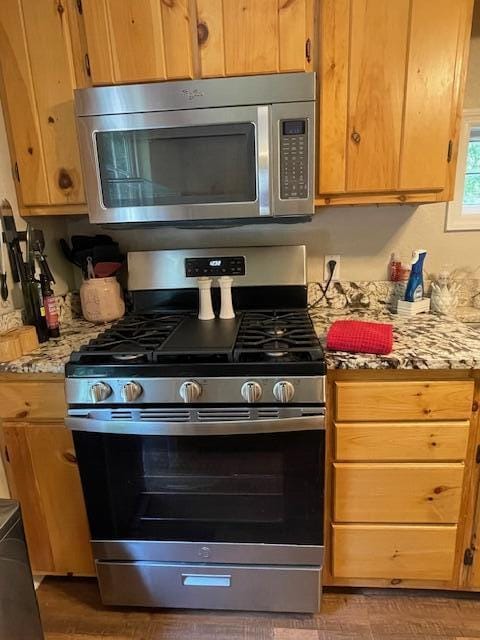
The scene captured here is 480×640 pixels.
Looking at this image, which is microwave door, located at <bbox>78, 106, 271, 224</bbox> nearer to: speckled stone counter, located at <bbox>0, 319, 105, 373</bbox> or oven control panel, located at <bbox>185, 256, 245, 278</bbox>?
oven control panel, located at <bbox>185, 256, 245, 278</bbox>

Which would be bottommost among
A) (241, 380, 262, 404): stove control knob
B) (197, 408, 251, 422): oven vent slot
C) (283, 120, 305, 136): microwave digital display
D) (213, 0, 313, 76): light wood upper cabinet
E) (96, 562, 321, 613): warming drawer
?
(96, 562, 321, 613): warming drawer

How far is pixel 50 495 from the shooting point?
146 cm

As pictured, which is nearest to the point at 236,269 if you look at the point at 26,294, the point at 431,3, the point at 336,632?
the point at 26,294

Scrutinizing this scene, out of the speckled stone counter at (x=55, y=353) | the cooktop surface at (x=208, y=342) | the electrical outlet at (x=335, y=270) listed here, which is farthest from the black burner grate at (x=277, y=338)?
the speckled stone counter at (x=55, y=353)

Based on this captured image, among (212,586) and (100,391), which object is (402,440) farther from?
(100,391)

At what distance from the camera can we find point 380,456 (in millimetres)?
1327

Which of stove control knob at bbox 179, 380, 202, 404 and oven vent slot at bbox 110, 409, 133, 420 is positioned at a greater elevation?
stove control knob at bbox 179, 380, 202, 404

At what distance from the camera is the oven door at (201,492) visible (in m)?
1.27

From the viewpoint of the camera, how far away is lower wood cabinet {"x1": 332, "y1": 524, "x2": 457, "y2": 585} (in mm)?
1386

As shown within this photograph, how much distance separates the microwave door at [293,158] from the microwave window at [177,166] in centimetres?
8

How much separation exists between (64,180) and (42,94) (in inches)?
11.7

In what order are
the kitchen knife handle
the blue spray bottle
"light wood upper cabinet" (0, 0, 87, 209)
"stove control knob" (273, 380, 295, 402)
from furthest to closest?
the blue spray bottle
the kitchen knife handle
"light wood upper cabinet" (0, 0, 87, 209)
"stove control knob" (273, 380, 295, 402)

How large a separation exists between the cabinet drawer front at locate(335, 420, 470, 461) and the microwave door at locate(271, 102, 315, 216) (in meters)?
0.75

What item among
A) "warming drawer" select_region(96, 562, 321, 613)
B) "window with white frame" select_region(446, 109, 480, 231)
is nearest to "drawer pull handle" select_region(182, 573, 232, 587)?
"warming drawer" select_region(96, 562, 321, 613)
